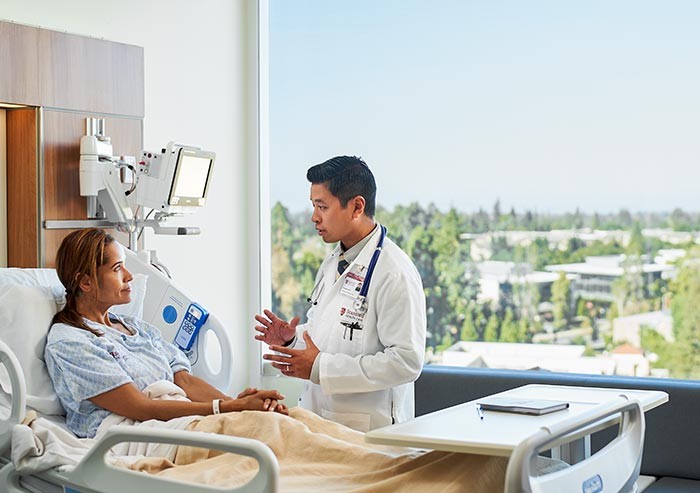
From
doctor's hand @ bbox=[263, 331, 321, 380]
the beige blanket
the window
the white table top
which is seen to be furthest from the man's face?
the window

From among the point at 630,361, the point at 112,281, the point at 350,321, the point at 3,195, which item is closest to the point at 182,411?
the point at 112,281

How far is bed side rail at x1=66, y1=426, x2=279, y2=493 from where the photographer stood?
2.04 m

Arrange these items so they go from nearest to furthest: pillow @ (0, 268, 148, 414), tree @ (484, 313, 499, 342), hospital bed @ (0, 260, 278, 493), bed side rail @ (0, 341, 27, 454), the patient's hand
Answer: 1. hospital bed @ (0, 260, 278, 493)
2. bed side rail @ (0, 341, 27, 454)
3. the patient's hand
4. pillow @ (0, 268, 148, 414)
5. tree @ (484, 313, 499, 342)

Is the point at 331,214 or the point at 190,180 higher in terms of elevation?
the point at 190,180

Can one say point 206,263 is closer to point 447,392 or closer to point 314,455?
point 447,392

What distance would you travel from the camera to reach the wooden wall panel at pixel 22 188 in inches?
154

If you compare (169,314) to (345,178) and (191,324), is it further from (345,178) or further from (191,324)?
(345,178)

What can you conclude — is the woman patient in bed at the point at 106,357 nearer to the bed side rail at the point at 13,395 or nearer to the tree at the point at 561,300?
the bed side rail at the point at 13,395

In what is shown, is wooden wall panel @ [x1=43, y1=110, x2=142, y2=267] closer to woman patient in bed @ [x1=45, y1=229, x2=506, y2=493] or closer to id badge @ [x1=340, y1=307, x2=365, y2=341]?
woman patient in bed @ [x1=45, y1=229, x2=506, y2=493]

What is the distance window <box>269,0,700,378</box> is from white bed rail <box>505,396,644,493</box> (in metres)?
2.29

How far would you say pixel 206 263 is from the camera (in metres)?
5.16

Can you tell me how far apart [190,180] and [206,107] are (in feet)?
3.54

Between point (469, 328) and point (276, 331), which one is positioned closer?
point (276, 331)

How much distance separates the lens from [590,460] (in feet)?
7.20
